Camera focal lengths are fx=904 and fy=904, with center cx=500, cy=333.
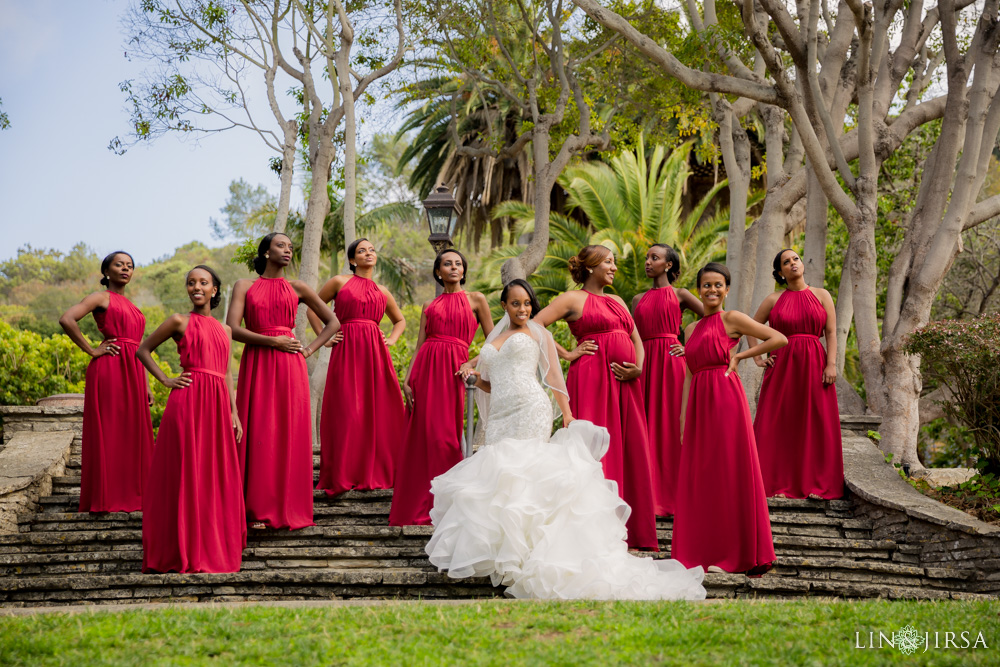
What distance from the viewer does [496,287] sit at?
23.0 m

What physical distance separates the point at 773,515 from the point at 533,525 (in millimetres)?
3094

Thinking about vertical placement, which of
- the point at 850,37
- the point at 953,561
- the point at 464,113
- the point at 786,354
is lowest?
the point at 953,561

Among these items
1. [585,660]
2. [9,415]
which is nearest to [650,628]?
[585,660]

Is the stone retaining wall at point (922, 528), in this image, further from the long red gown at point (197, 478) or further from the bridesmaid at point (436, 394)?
the long red gown at point (197, 478)

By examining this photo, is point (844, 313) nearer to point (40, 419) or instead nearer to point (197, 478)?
point (197, 478)

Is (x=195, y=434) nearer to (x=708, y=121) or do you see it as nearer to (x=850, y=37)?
(x=850, y=37)

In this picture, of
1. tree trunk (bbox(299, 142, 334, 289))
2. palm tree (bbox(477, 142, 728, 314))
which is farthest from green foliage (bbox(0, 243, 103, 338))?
tree trunk (bbox(299, 142, 334, 289))

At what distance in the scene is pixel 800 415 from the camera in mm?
8562

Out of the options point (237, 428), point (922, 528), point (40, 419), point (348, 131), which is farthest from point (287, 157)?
point (922, 528)

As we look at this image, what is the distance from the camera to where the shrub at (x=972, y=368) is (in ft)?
26.9

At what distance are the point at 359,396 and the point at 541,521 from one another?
2906 millimetres

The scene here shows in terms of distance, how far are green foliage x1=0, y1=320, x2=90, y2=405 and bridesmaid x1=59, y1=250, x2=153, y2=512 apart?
5968mm

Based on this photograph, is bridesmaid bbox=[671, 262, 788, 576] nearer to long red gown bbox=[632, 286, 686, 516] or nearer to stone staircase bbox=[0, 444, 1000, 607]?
stone staircase bbox=[0, 444, 1000, 607]

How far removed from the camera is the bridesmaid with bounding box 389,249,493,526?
748 cm
